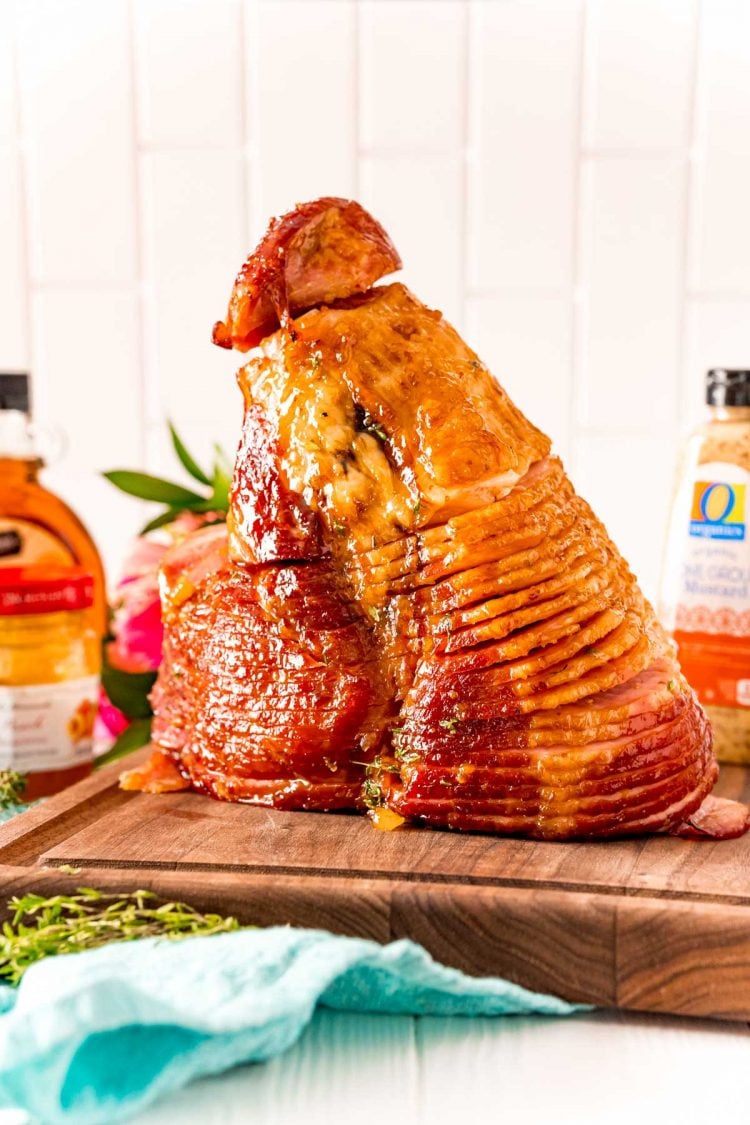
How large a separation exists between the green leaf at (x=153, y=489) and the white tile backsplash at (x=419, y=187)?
0.62 m

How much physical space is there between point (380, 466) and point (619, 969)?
545mm

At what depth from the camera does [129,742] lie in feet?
5.92

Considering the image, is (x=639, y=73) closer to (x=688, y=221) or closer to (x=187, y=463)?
(x=688, y=221)

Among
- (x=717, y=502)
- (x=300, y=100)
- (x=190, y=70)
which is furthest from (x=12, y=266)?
(x=717, y=502)

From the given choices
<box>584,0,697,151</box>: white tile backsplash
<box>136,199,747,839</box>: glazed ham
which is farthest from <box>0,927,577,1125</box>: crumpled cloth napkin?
<box>584,0,697,151</box>: white tile backsplash

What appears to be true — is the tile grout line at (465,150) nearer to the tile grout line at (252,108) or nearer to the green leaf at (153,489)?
the tile grout line at (252,108)

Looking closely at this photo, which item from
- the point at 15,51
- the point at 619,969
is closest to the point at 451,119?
the point at 15,51

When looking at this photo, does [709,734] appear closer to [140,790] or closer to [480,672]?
[480,672]

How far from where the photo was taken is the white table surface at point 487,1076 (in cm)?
96

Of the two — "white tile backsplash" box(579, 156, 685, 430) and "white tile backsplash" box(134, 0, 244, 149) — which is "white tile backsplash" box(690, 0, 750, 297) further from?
"white tile backsplash" box(134, 0, 244, 149)

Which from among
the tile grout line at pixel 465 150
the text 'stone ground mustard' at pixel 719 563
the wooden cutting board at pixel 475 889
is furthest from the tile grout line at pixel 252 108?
the wooden cutting board at pixel 475 889

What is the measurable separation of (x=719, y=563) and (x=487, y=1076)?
839mm

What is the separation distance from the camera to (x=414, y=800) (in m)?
1.31

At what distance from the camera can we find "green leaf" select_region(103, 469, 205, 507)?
197cm
